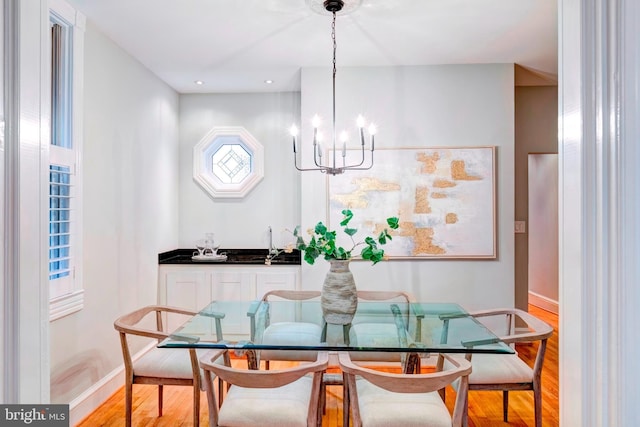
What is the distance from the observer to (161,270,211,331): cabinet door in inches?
144

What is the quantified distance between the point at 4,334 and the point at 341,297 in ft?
5.51

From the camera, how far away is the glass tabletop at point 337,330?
177 centimetres

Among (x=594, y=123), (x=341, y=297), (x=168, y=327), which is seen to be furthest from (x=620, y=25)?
(x=168, y=327)

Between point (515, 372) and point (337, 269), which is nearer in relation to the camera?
point (515, 372)

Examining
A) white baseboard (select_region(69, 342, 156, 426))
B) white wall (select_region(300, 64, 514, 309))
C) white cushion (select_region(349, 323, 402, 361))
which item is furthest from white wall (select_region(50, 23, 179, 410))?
white cushion (select_region(349, 323, 402, 361))

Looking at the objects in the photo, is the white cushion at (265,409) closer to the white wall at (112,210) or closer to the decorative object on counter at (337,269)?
the decorative object on counter at (337,269)

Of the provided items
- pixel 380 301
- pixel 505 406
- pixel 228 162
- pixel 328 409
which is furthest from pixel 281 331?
pixel 228 162

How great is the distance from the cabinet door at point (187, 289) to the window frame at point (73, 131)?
1176 mm

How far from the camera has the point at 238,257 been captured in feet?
13.4

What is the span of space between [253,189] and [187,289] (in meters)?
1.25

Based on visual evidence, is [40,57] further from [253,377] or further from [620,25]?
[253,377]

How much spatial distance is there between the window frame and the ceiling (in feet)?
0.43

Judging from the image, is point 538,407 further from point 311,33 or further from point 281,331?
point 311,33

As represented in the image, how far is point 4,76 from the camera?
0.73 meters
